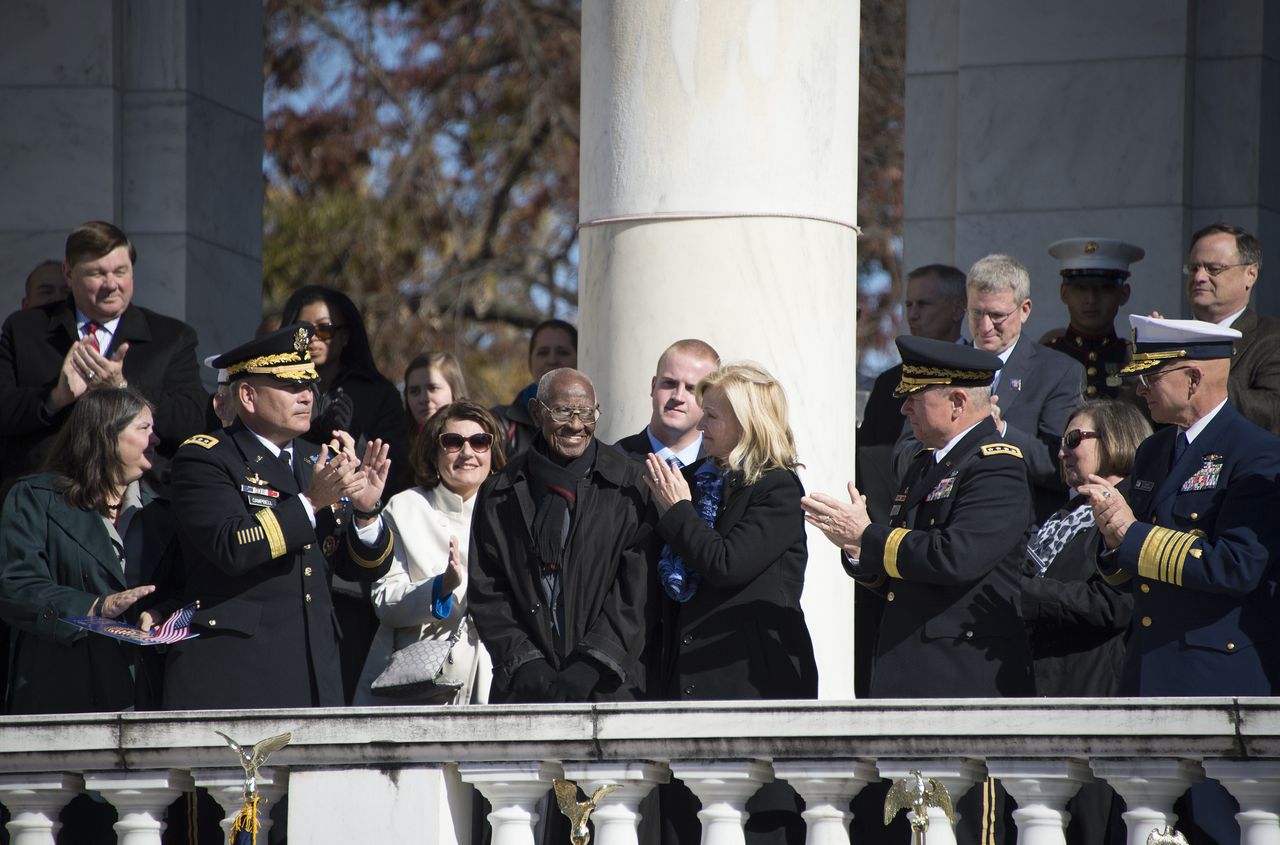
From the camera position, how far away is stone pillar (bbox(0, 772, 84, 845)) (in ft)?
23.9

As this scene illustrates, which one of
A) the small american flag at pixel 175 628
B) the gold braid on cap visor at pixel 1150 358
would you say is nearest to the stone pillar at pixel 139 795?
the small american flag at pixel 175 628

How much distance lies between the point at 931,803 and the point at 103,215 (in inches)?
325

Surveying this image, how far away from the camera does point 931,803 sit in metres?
6.52

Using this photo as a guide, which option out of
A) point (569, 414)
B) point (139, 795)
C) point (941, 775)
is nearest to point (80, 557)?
point (139, 795)

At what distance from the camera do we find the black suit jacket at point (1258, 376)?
9.12 m

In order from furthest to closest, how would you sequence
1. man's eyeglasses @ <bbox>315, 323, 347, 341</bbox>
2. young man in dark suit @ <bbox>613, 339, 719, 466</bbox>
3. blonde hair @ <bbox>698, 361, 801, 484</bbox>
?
man's eyeglasses @ <bbox>315, 323, 347, 341</bbox>
young man in dark suit @ <bbox>613, 339, 719, 466</bbox>
blonde hair @ <bbox>698, 361, 801, 484</bbox>

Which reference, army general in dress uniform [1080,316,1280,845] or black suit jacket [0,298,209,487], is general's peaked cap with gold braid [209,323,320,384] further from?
army general in dress uniform [1080,316,1280,845]

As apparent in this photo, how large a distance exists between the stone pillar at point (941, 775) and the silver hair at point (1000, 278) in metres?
3.86

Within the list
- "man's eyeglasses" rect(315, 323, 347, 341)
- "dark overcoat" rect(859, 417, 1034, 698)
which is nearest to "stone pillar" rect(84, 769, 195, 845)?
"dark overcoat" rect(859, 417, 1034, 698)

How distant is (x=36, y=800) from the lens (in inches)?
288

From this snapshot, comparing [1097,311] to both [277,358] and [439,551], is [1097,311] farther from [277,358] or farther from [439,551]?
[277,358]

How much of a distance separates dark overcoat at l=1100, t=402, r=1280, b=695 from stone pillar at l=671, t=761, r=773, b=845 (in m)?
1.50

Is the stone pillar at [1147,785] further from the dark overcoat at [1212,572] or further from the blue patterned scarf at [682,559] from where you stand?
the blue patterned scarf at [682,559]

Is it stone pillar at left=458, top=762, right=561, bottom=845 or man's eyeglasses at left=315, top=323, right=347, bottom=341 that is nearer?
stone pillar at left=458, top=762, right=561, bottom=845
